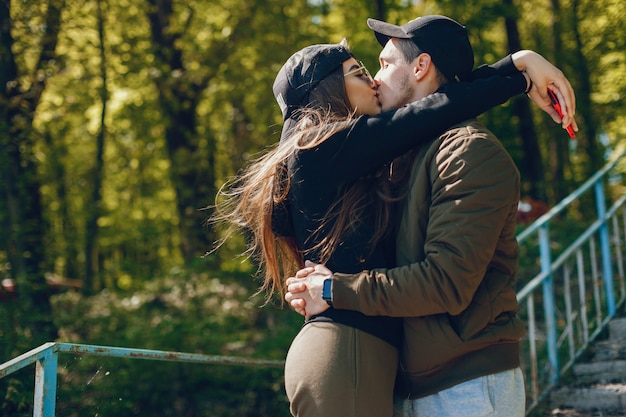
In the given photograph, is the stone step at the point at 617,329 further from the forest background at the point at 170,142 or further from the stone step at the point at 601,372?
the forest background at the point at 170,142

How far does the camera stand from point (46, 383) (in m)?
2.55

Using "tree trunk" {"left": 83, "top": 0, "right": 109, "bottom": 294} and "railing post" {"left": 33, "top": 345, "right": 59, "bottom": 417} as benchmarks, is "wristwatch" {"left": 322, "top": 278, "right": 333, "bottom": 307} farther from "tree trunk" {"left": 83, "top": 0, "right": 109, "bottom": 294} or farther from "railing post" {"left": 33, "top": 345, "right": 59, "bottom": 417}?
"tree trunk" {"left": 83, "top": 0, "right": 109, "bottom": 294}

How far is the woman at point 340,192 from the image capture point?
83.9 inches

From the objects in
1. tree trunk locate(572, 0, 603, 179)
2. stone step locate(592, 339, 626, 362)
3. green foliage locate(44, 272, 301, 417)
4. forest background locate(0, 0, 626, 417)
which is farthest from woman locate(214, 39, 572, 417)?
tree trunk locate(572, 0, 603, 179)

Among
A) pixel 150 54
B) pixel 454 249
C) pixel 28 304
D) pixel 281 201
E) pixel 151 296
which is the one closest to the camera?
pixel 454 249

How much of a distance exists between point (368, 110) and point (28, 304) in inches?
138

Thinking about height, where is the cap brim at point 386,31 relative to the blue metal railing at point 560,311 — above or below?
above

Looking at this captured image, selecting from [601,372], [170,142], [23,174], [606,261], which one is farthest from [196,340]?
[170,142]

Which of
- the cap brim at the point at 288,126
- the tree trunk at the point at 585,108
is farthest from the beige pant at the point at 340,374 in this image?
the tree trunk at the point at 585,108

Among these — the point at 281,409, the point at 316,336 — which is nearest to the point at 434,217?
the point at 316,336

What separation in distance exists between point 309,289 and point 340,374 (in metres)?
0.29

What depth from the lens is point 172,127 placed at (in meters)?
10.1

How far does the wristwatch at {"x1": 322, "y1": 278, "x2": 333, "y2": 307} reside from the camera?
7.11 feet

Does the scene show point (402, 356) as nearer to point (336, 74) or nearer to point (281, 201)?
point (281, 201)
